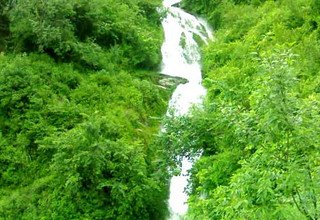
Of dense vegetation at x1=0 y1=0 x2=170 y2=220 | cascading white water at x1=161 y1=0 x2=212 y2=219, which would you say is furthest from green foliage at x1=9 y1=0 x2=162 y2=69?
cascading white water at x1=161 y1=0 x2=212 y2=219

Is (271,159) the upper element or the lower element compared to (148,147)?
upper

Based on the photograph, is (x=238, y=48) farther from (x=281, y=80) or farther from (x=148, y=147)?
(x=281, y=80)

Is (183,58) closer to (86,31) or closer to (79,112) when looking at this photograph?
(86,31)

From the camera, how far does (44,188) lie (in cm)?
1377

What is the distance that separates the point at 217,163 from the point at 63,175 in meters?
4.53

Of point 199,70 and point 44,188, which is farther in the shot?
point 199,70

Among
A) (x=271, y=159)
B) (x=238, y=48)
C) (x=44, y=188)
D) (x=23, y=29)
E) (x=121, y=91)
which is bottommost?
(x=44, y=188)

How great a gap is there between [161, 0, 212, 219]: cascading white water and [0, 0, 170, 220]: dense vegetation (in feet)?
2.87

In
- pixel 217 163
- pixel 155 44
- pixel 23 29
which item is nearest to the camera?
pixel 217 163

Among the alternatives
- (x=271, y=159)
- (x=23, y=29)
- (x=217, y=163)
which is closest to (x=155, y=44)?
(x=23, y=29)

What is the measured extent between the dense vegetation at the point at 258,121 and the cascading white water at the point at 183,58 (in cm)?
117

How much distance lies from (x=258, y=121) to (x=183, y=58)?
18.4 metres

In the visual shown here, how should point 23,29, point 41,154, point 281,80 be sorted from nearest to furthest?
point 281,80, point 41,154, point 23,29

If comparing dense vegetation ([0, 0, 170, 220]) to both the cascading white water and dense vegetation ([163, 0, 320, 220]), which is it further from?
dense vegetation ([163, 0, 320, 220])
